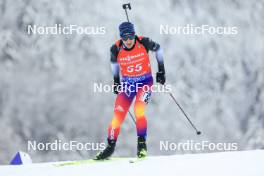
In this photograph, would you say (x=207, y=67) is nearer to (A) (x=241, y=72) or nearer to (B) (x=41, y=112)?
(A) (x=241, y=72)

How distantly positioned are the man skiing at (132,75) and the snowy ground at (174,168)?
68cm

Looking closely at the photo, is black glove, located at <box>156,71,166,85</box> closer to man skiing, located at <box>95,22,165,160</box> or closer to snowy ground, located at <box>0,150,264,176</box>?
man skiing, located at <box>95,22,165,160</box>

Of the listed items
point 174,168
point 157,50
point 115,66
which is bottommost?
point 174,168

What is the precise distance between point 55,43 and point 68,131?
873 millimetres

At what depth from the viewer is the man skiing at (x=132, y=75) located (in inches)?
163

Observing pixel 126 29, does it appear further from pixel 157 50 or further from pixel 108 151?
pixel 108 151

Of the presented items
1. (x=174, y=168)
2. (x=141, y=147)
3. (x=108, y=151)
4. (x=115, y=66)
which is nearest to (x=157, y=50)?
(x=115, y=66)

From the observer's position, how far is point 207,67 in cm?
453

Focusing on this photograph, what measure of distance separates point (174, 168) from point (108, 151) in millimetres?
1210

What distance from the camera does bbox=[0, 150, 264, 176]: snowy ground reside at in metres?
2.89

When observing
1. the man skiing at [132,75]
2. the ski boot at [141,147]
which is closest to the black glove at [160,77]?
the man skiing at [132,75]

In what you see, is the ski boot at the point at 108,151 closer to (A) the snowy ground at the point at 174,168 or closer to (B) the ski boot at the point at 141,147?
(B) the ski boot at the point at 141,147

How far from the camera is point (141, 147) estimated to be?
4.09m

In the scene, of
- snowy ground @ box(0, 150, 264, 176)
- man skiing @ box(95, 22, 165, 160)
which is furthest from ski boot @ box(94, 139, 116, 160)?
snowy ground @ box(0, 150, 264, 176)
